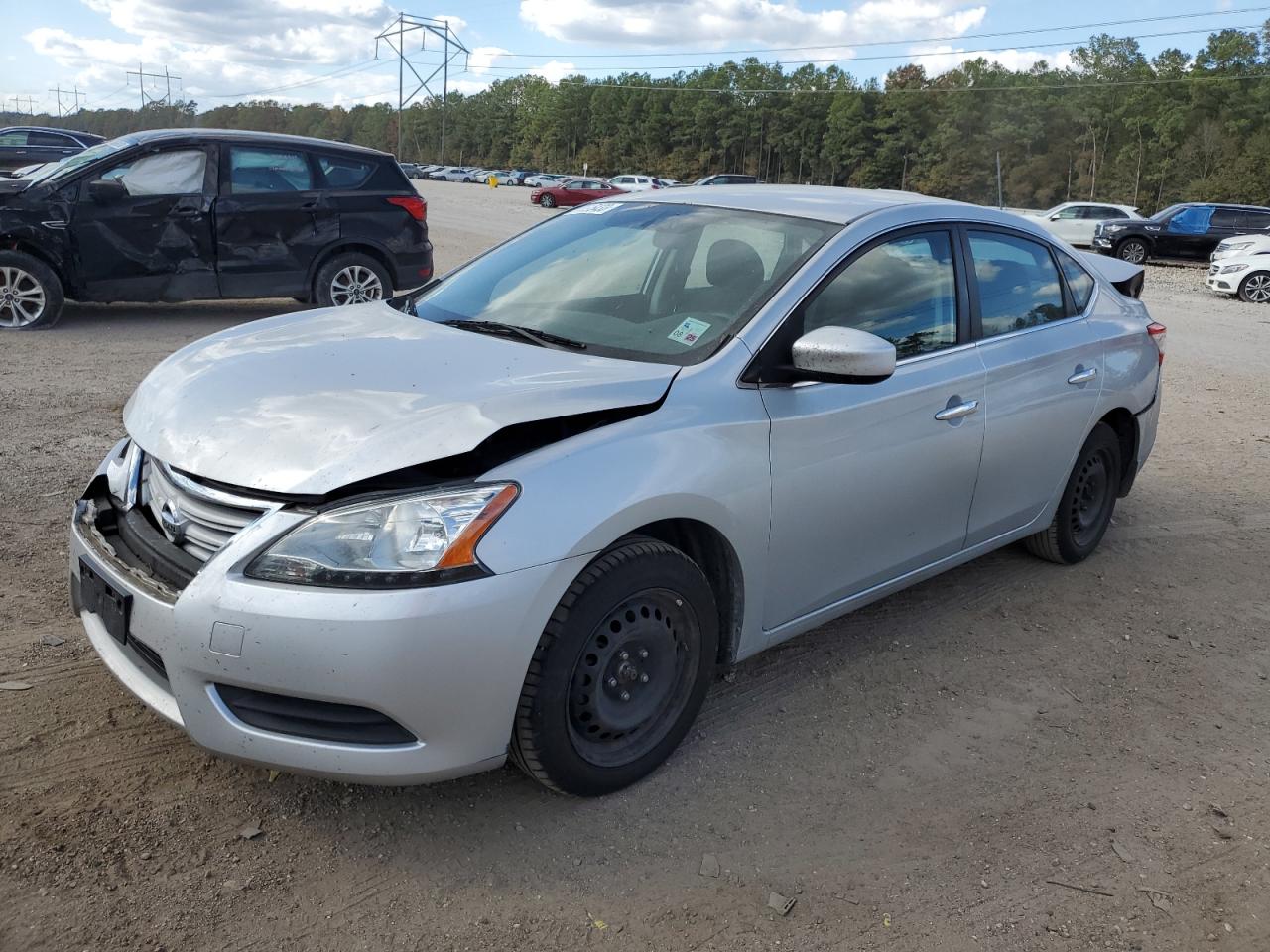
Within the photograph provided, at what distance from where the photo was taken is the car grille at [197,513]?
273 centimetres

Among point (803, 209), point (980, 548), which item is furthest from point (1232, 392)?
point (803, 209)

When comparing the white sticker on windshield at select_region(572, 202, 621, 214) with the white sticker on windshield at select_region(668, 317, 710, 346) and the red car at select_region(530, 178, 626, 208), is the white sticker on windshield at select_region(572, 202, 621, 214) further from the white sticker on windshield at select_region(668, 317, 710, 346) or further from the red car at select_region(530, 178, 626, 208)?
the red car at select_region(530, 178, 626, 208)

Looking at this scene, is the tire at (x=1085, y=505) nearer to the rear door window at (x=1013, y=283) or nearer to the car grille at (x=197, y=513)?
the rear door window at (x=1013, y=283)

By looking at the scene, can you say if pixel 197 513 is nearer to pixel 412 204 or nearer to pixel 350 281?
pixel 350 281

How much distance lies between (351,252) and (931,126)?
98339 mm

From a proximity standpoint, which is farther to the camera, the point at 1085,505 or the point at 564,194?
the point at 564,194

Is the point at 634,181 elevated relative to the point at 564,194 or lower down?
elevated

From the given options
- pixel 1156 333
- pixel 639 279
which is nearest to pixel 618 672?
pixel 639 279

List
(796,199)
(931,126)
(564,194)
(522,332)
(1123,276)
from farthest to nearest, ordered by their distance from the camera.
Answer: (931,126), (564,194), (1123,276), (796,199), (522,332)

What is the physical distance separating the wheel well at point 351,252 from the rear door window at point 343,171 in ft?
1.82

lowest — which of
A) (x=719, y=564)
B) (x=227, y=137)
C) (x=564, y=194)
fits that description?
(x=719, y=564)

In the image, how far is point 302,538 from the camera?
8.56ft

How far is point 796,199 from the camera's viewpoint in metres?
4.10

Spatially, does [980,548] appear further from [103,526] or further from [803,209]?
[103,526]
